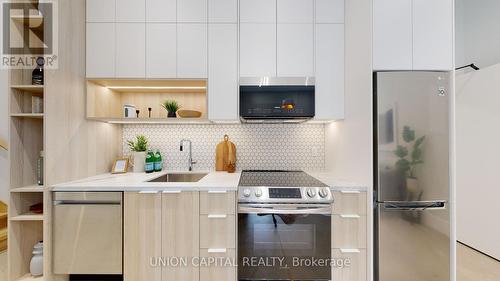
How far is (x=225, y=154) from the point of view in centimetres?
248

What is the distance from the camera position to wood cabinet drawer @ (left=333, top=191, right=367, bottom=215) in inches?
69.8

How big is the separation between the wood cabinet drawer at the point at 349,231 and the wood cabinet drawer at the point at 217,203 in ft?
2.67

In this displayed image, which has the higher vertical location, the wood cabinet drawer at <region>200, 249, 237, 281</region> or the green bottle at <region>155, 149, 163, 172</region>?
the green bottle at <region>155, 149, 163, 172</region>

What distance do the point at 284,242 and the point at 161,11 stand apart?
229cm

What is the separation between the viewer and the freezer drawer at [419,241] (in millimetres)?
1706

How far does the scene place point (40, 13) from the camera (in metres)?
1.77

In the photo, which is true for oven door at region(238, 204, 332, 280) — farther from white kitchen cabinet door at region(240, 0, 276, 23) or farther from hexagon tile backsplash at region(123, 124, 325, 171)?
white kitchen cabinet door at region(240, 0, 276, 23)

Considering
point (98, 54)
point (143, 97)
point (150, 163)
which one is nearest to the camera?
point (98, 54)

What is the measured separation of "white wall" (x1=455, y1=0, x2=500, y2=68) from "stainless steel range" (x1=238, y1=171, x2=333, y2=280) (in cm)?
295

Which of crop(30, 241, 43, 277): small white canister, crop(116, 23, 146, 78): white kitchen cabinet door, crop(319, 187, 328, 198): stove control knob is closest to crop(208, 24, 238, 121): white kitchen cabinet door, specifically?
crop(116, 23, 146, 78): white kitchen cabinet door

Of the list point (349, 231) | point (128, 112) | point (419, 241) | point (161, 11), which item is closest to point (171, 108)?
point (128, 112)

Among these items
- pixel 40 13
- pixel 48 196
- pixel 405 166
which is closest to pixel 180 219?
pixel 48 196

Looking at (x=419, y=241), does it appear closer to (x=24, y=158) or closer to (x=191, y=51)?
(x=191, y=51)

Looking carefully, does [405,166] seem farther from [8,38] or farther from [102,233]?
[8,38]
